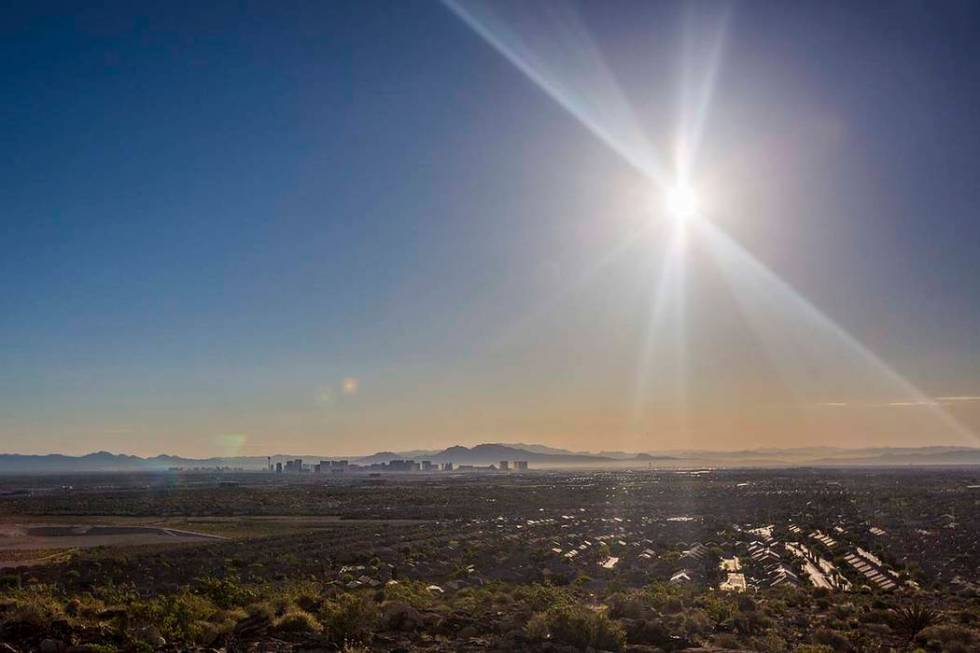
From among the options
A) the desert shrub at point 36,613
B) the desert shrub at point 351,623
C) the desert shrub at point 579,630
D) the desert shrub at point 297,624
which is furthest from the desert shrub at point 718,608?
the desert shrub at point 36,613

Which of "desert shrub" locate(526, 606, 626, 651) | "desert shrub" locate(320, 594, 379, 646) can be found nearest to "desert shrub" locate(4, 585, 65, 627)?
"desert shrub" locate(320, 594, 379, 646)

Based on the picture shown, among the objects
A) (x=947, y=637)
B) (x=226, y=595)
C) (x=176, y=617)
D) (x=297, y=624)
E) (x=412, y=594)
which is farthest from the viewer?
(x=412, y=594)

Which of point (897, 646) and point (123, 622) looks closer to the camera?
point (123, 622)

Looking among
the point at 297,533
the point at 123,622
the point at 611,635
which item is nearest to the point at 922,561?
the point at 611,635

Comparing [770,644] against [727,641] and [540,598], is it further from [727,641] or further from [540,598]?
[540,598]

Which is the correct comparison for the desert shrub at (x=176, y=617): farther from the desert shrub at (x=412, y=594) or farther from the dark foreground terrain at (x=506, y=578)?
the desert shrub at (x=412, y=594)

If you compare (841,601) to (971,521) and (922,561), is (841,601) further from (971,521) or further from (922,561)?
(971,521)

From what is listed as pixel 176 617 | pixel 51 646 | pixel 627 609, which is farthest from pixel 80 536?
pixel 627 609
